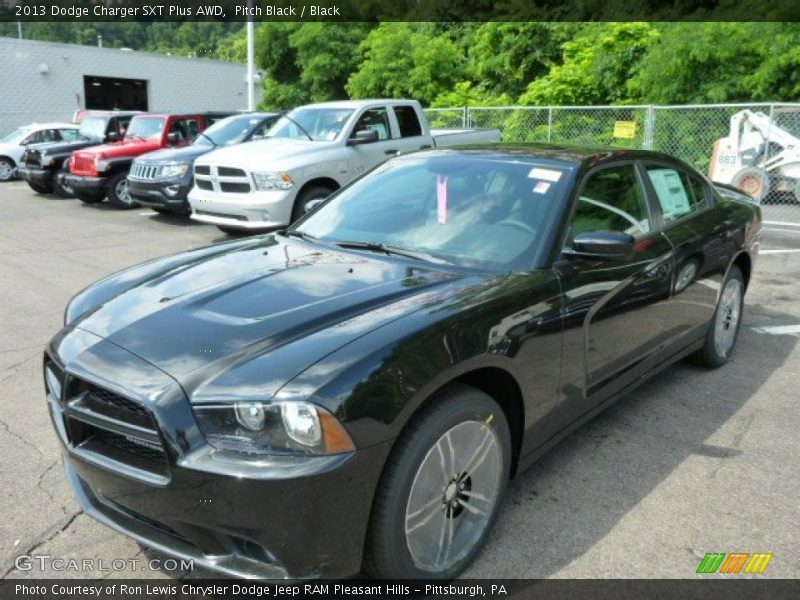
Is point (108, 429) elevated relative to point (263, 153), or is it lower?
lower

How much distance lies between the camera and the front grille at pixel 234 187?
916 cm

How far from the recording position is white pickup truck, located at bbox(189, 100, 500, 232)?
9000 mm

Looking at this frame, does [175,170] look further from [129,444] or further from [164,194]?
[129,444]

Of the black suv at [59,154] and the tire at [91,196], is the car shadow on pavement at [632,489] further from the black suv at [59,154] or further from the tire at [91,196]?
the black suv at [59,154]

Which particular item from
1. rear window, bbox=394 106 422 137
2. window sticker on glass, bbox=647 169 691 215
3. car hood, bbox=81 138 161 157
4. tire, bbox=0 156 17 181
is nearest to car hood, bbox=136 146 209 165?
car hood, bbox=81 138 161 157

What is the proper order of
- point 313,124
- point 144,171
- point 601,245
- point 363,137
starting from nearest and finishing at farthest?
1. point 601,245
2. point 363,137
3. point 313,124
4. point 144,171

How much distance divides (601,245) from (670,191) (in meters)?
1.52

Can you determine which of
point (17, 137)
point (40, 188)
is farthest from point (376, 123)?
point (17, 137)

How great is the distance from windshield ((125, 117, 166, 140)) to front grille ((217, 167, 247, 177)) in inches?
210

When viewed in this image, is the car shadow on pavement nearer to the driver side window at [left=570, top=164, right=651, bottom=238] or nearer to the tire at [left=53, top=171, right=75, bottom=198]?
the driver side window at [left=570, top=164, right=651, bottom=238]

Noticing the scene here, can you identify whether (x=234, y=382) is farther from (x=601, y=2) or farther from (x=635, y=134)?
(x=601, y=2)

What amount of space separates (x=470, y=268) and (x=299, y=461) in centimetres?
137

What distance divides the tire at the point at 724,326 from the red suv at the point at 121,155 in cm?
1139

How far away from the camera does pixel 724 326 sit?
16.6 feet
